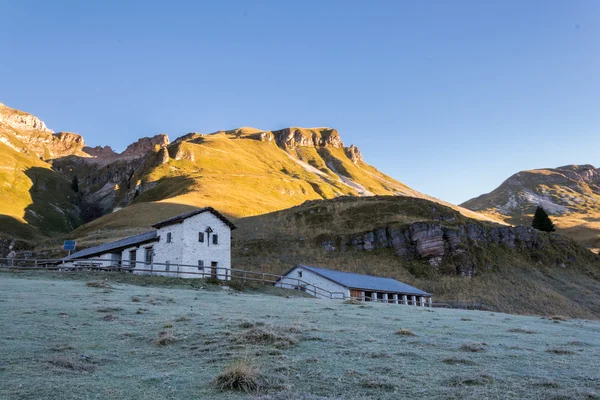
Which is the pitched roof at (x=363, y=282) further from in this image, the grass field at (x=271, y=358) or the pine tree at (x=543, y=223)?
the pine tree at (x=543, y=223)

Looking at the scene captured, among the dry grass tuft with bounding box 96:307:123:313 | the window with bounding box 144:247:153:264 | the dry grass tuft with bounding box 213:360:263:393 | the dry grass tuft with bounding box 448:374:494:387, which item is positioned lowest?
the dry grass tuft with bounding box 448:374:494:387

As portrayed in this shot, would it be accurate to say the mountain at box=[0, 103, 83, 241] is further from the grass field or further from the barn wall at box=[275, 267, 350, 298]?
the grass field

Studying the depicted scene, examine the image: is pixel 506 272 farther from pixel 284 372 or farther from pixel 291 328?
pixel 284 372

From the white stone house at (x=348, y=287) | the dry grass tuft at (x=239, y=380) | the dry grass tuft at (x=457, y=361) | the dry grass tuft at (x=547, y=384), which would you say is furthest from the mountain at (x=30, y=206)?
the dry grass tuft at (x=547, y=384)

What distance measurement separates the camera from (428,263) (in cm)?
7075

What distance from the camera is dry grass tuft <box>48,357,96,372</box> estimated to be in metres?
9.62

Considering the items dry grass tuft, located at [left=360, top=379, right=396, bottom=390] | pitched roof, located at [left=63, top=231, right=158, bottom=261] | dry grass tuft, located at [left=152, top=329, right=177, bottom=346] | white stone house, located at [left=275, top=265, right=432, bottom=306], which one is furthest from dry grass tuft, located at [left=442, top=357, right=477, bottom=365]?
pitched roof, located at [left=63, top=231, right=158, bottom=261]

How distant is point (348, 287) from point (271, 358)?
119 feet

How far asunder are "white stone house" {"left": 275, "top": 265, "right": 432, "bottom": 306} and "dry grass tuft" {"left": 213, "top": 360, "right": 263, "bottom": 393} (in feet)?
119

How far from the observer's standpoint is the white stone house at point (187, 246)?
45750mm

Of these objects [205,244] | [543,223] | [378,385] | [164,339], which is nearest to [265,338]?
[164,339]

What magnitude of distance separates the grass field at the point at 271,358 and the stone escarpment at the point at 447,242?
53452 millimetres

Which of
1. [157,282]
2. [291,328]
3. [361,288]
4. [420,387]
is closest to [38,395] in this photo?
[420,387]

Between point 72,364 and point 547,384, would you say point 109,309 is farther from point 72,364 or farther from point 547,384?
point 547,384
